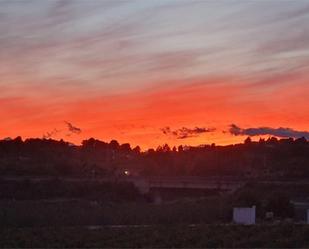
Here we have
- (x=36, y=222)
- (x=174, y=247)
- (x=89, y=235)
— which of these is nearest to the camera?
(x=174, y=247)

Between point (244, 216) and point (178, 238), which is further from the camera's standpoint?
point (244, 216)

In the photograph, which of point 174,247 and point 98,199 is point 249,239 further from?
point 98,199

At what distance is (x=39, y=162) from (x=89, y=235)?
131 m

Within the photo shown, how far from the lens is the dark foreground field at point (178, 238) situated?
36.5 m

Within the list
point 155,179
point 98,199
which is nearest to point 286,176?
point 155,179

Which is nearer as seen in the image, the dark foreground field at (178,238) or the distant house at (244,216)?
the dark foreground field at (178,238)

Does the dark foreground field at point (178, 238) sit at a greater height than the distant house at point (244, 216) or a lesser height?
lesser

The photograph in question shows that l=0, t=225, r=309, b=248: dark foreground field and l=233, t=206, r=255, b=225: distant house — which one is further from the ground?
l=233, t=206, r=255, b=225: distant house

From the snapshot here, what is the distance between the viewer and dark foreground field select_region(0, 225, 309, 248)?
36500mm

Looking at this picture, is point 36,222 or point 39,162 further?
point 39,162

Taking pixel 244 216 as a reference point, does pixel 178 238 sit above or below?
below

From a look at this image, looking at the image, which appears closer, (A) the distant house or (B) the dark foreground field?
(B) the dark foreground field

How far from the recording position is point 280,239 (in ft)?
122

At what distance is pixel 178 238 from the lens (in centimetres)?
4066
